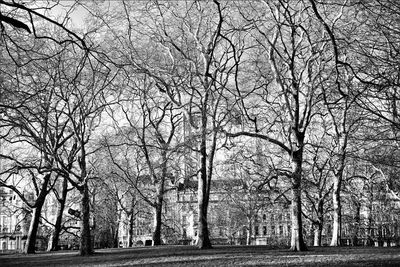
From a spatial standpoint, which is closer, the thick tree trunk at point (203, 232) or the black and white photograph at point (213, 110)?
the black and white photograph at point (213, 110)

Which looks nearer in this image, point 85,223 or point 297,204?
point 297,204

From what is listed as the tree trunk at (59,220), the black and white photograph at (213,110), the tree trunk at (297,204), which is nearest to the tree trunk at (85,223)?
the black and white photograph at (213,110)

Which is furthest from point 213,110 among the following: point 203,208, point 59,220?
point 59,220

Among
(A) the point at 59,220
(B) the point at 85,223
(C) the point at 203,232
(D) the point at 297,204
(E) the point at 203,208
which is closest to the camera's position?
(D) the point at 297,204

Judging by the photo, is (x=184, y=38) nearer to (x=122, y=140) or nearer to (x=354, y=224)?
(x=122, y=140)

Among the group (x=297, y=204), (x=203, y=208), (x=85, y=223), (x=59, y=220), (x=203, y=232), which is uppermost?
(x=297, y=204)

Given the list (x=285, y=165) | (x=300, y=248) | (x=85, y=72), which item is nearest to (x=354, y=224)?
(x=285, y=165)

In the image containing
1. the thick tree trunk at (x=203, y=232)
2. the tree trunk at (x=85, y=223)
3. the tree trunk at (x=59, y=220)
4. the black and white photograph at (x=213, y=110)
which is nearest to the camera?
the black and white photograph at (x=213, y=110)

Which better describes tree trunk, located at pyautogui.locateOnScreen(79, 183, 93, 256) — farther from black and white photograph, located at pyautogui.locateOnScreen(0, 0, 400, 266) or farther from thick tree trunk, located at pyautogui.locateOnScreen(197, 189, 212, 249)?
thick tree trunk, located at pyautogui.locateOnScreen(197, 189, 212, 249)

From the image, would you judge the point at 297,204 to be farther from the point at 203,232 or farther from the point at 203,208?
the point at 203,208

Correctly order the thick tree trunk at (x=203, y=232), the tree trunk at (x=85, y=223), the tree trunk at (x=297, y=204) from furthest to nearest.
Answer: the thick tree trunk at (x=203, y=232) → the tree trunk at (x=85, y=223) → the tree trunk at (x=297, y=204)

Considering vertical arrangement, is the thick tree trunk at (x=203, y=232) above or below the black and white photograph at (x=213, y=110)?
below

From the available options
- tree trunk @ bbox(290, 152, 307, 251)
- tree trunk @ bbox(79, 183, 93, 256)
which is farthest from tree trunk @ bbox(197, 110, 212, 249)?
tree trunk @ bbox(79, 183, 93, 256)

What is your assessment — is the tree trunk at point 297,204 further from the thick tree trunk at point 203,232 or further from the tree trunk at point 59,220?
the tree trunk at point 59,220
